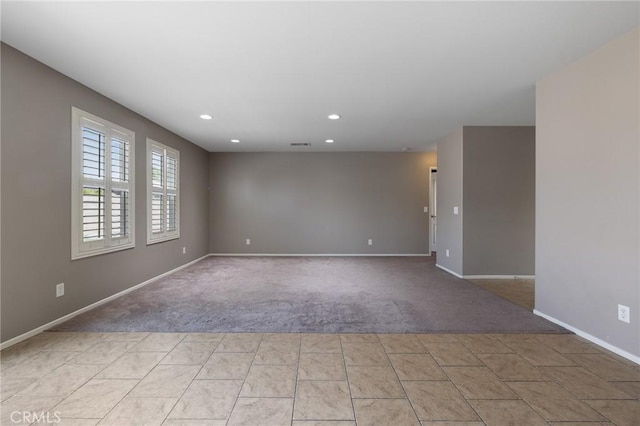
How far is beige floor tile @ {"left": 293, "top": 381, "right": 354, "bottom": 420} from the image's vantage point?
1.65 m

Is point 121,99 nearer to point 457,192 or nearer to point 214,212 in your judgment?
point 214,212

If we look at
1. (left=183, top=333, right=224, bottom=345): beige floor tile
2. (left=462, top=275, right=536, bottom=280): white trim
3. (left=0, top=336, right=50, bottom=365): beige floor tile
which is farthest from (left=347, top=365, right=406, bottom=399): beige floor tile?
(left=462, top=275, right=536, bottom=280): white trim

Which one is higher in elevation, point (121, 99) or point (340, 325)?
point (121, 99)

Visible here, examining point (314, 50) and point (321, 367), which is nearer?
point (321, 367)

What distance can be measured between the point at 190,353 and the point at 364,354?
1417 millimetres

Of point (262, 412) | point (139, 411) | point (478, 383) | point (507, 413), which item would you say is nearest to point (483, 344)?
point (478, 383)

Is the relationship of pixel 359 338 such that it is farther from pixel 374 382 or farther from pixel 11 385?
pixel 11 385

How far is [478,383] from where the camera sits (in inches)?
77.0

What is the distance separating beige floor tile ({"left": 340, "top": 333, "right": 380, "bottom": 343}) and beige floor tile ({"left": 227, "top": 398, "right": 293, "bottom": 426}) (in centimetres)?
92

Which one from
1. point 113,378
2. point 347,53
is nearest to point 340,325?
point 113,378

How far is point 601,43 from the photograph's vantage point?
241cm

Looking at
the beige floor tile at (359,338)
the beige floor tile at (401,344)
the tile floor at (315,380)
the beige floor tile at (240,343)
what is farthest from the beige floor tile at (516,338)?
the beige floor tile at (240,343)

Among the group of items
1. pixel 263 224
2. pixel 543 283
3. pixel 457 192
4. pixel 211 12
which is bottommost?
pixel 543 283

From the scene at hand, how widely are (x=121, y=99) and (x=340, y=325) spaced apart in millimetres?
3794
